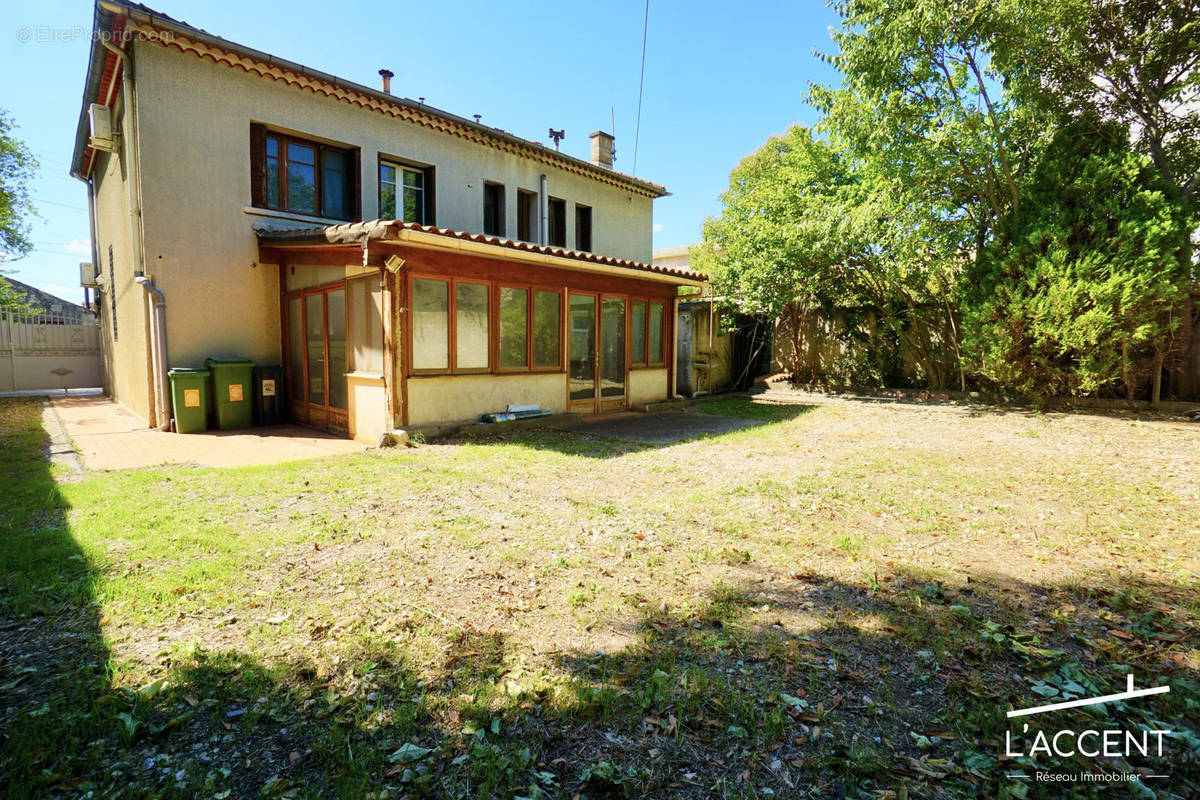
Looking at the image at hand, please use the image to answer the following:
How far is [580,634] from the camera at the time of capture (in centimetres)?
278

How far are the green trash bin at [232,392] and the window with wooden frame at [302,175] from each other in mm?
2661

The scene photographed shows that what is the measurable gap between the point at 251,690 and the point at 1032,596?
3.90 m

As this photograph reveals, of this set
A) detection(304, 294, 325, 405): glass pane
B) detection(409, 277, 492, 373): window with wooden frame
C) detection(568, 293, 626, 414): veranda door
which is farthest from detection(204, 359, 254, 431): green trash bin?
detection(568, 293, 626, 414): veranda door

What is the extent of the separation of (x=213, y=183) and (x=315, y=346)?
→ 2900mm

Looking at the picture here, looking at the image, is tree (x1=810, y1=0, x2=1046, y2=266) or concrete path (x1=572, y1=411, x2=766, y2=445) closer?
concrete path (x1=572, y1=411, x2=766, y2=445)

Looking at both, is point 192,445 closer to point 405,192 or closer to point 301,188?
point 301,188

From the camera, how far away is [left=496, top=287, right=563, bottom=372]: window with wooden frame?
8.74 m

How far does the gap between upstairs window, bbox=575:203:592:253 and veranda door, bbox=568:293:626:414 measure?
13.9 ft

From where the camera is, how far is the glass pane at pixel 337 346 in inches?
324

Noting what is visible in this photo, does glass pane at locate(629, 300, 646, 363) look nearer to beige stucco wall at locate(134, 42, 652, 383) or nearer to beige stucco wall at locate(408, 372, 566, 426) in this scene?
beige stucco wall at locate(408, 372, 566, 426)

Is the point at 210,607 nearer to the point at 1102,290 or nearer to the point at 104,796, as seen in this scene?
the point at 104,796

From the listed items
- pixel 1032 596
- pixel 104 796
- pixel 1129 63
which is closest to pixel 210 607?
pixel 104 796

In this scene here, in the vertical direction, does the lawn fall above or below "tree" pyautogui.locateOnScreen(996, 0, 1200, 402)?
below

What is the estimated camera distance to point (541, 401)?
936 centimetres
